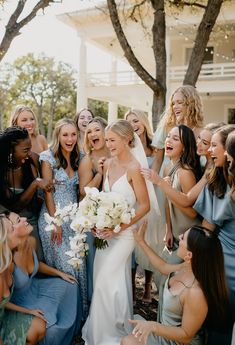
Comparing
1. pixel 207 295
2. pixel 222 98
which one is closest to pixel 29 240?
pixel 207 295

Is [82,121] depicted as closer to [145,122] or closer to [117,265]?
[145,122]

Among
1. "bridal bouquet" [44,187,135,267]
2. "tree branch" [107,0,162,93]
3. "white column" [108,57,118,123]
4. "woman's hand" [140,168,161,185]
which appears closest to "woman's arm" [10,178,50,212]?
"bridal bouquet" [44,187,135,267]

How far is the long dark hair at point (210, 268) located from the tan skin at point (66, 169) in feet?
6.55

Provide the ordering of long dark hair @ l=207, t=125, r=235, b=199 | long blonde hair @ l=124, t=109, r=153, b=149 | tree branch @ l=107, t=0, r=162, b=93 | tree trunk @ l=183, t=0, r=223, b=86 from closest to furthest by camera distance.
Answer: long dark hair @ l=207, t=125, r=235, b=199
long blonde hair @ l=124, t=109, r=153, b=149
tree trunk @ l=183, t=0, r=223, b=86
tree branch @ l=107, t=0, r=162, b=93

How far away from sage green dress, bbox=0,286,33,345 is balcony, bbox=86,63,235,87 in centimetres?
1583

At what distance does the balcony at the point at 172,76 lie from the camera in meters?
17.8

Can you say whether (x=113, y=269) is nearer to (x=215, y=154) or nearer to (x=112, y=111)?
(x=215, y=154)

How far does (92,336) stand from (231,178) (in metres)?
2.24

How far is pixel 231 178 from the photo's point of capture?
134 inches

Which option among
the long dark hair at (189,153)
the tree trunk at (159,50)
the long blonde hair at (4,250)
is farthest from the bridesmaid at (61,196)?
the tree trunk at (159,50)

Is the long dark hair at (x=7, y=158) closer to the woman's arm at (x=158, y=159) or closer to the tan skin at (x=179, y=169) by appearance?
the tan skin at (x=179, y=169)

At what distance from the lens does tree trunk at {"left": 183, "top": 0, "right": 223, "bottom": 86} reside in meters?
7.63

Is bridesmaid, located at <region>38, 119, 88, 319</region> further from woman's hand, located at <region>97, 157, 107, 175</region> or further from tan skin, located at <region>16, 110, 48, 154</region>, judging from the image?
tan skin, located at <region>16, 110, 48, 154</region>

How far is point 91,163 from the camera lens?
493 cm
